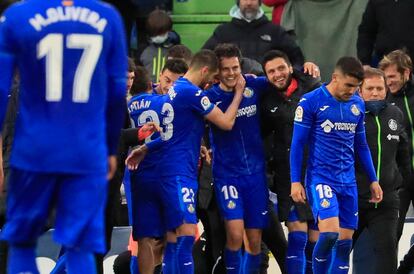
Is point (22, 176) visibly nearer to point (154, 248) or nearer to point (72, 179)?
point (72, 179)

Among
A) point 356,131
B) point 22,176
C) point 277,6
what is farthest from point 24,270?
point 277,6

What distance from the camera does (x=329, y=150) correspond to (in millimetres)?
10750

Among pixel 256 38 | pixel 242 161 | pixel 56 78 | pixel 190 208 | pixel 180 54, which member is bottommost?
pixel 190 208

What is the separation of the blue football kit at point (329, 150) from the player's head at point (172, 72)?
120 centimetres

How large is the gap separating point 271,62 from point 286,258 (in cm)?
183

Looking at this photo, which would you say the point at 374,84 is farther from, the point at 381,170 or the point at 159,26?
the point at 159,26

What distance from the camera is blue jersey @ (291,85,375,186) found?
421 inches

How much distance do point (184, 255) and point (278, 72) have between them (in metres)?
1.98

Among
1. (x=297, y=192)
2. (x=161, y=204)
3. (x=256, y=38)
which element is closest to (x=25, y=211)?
(x=161, y=204)

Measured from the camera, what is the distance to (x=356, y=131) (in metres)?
10.9

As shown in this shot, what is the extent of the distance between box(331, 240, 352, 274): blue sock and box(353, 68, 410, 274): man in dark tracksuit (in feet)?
1.43

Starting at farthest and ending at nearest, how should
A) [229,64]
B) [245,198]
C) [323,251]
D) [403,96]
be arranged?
1. [403,96]
2. [245,198]
3. [229,64]
4. [323,251]

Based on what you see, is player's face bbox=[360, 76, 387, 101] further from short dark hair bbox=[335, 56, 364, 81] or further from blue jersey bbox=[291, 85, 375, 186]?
short dark hair bbox=[335, 56, 364, 81]

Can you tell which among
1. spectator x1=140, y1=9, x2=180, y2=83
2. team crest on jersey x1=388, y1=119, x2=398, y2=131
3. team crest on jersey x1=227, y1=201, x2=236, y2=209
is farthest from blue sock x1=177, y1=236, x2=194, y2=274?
spectator x1=140, y1=9, x2=180, y2=83
